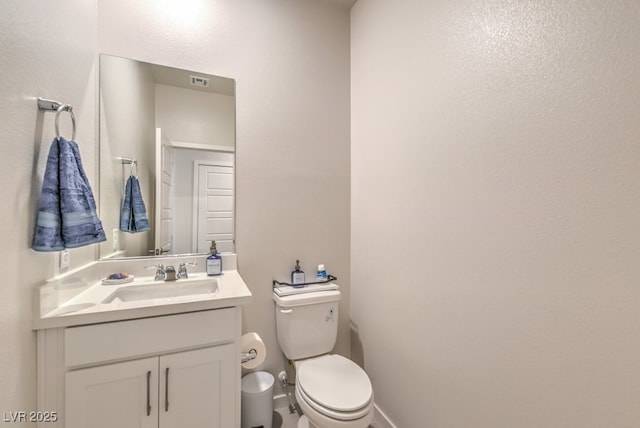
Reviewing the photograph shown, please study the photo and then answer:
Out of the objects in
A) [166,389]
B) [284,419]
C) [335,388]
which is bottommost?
[284,419]

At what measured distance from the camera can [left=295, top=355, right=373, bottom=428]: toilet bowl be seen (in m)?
1.19

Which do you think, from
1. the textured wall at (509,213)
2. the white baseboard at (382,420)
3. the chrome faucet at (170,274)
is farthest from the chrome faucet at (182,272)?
the white baseboard at (382,420)

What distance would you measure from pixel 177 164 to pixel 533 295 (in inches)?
70.6

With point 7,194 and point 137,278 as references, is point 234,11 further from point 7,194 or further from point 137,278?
point 137,278

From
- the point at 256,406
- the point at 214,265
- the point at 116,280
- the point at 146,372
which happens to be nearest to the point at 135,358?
the point at 146,372

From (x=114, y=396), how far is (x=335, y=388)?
2.97 feet

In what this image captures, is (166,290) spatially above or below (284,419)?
above

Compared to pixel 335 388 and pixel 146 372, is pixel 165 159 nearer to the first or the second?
pixel 146 372

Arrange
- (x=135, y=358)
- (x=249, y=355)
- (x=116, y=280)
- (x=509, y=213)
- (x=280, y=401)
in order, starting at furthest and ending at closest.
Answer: (x=280, y=401) < (x=249, y=355) < (x=116, y=280) < (x=135, y=358) < (x=509, y=213)

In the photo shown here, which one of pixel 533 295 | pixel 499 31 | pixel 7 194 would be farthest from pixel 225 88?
pixel 533 295

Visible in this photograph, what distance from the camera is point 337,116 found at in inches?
79.4

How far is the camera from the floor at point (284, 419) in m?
1.67

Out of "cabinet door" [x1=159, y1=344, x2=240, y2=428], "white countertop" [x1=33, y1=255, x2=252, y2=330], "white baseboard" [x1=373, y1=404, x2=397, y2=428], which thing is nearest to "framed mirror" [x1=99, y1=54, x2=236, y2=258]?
"white countertop" [x1=33, y1=255, x2=252, y2=330]

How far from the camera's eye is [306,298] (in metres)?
1.69
